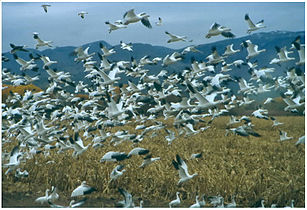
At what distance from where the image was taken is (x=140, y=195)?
847cm

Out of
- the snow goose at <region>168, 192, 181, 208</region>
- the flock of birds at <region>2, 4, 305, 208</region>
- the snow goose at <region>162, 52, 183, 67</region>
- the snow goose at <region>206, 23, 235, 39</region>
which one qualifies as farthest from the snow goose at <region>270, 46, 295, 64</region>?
the snow goose at <region>168, 192, 181, 208</region>

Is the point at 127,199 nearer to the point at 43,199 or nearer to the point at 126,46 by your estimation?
the point at 43,199

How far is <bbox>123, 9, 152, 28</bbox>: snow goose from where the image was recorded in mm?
11433

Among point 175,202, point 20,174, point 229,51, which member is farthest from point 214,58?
point 20,174

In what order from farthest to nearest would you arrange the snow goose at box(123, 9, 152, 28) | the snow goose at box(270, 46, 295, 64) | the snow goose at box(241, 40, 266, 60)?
the snow goose at box(241, 40, 266, 60), the snow goose at box(270, 46, 295, 64), the snow goose at box(123, 9, 152, 28)

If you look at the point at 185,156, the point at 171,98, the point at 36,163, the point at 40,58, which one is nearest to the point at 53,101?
the point at 40,58

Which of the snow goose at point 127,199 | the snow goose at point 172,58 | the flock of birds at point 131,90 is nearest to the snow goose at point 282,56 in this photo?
the flock of birds at point 131,90

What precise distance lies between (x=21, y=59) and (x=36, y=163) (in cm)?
521

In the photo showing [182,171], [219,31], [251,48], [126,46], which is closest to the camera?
[182,171]

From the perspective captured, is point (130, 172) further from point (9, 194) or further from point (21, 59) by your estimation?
point (21, 59)

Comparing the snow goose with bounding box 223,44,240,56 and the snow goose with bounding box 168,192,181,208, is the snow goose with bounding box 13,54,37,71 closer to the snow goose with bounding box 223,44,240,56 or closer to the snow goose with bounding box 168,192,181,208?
the snow goose with bounding box 223,44,240,56

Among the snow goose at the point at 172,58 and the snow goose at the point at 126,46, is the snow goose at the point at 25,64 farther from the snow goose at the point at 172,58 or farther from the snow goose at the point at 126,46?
the snow goose at the point at 172,58

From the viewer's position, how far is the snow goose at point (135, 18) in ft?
37.5

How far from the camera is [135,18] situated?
11680mm
